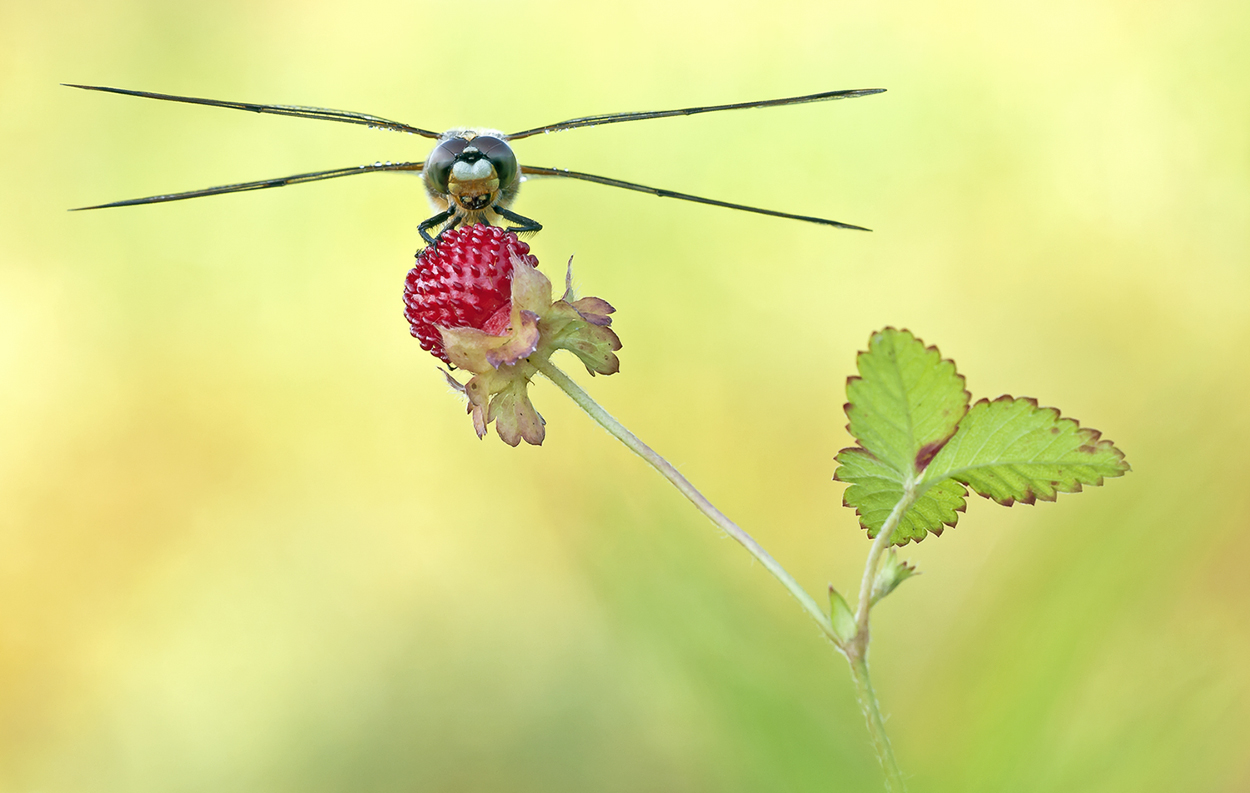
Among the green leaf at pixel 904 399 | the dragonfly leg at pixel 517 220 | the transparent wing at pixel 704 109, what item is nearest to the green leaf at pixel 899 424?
the green leaf at pixel 904 399

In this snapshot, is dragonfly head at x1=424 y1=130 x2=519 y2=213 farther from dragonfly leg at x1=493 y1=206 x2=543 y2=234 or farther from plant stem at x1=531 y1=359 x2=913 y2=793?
plant stem at x1=531 y1=359 x2=913 y2=793

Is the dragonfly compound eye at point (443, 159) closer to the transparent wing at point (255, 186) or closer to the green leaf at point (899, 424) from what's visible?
the transparent wing at point (255, 186)

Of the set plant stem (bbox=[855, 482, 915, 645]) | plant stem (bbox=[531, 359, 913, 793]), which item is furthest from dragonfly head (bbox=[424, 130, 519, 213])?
plant stem (bbox=[855, 482, 915, 645])

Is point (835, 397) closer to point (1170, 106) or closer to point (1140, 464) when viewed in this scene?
point (1170, 106)

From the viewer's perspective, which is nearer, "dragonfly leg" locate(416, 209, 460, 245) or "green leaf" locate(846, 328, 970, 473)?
"green leaf" locate(846, 328, 970, 473)

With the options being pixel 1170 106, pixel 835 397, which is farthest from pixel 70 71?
pixel 1170 106

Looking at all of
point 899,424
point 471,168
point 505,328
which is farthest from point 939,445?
point 471,168
